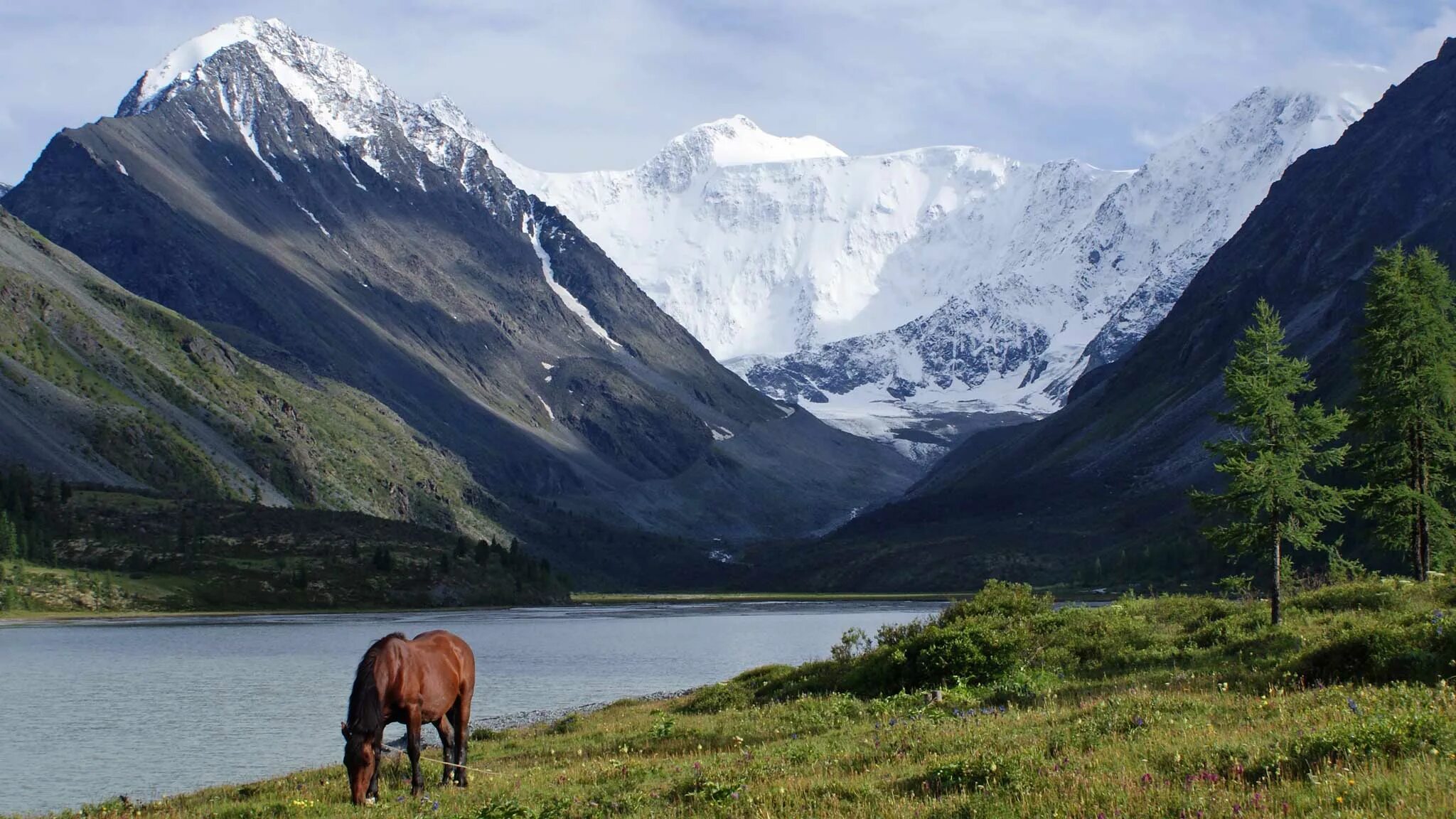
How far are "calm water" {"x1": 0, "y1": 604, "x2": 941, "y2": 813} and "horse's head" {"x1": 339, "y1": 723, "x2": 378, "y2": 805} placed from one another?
1952 centimetres

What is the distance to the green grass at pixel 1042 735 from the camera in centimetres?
1831

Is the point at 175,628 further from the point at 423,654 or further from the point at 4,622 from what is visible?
the point at 423,654

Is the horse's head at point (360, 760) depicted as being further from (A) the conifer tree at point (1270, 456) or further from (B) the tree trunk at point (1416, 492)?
(B) the tree trunk at point (1416, 492)

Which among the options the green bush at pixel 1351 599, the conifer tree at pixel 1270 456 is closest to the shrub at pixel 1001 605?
the conifer tree at pixel 1270 456

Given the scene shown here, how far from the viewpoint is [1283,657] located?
32.3 metres

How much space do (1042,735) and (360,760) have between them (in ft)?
41.4

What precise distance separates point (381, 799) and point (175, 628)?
133 meters

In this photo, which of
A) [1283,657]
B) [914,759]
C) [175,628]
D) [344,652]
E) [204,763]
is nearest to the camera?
[914,759]

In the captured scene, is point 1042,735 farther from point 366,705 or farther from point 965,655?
point 965,655

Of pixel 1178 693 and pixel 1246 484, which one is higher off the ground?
pixel 1246 484

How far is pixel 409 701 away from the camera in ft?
88.8

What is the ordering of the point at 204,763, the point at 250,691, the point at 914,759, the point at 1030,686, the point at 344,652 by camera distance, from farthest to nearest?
1. the point at 344,652
2. the point at 250,691
3. the point at 204,763
4. the point at 1030,686
5. the point at 914,759

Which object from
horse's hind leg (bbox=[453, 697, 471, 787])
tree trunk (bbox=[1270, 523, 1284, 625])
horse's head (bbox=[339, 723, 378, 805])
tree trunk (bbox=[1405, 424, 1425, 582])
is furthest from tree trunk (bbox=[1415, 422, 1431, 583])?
horse's head (bbox=[339, 723, 378, 805])

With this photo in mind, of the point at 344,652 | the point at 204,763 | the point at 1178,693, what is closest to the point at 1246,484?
the point at 1178,693
